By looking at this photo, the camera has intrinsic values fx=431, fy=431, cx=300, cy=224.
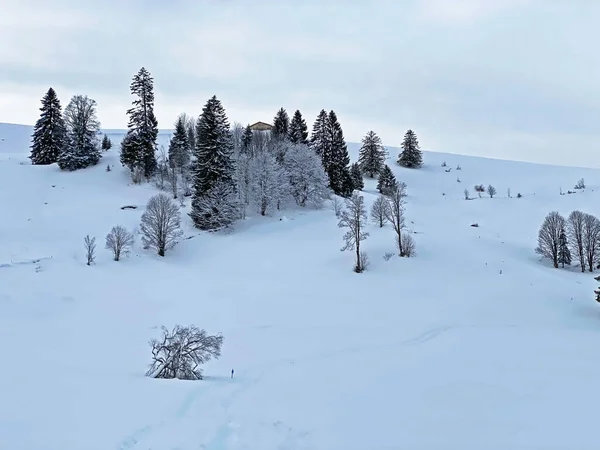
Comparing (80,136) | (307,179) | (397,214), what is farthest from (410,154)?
(80,136)

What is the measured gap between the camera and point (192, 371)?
12711 millimetres

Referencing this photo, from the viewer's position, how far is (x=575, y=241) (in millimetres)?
38562

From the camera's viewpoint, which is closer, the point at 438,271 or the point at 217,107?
the point at 438,271

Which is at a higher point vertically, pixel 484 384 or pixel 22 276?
pixel 22 276

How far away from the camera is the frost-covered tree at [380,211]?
38344 millimetres

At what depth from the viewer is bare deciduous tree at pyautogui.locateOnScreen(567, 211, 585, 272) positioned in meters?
A: 37.4

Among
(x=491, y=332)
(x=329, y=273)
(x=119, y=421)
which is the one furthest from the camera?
(x=329, y=273)

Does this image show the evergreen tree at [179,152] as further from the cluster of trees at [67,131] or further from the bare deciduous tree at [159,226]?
the bare deciduous tree at [159,226]

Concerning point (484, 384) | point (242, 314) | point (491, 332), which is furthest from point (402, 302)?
point (484, 384)

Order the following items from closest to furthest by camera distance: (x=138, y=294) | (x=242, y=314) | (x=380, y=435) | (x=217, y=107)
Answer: (x=380, y=435) → (x=242, y=314) → (x=138, y=294) → (x=217, y=107)

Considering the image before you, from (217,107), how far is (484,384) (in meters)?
38.6

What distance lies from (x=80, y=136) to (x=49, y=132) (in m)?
4.64

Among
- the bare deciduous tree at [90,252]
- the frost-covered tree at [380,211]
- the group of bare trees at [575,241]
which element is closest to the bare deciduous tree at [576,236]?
the group of bare trees at [575,241]

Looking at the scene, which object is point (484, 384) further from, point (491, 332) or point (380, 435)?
point (491, 332)
